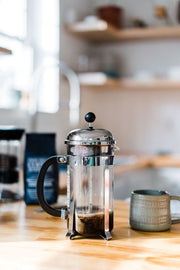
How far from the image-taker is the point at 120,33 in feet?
12.5

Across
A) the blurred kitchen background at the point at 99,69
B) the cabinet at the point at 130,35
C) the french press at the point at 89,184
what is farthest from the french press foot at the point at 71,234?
the cabinet at the point at 130,35

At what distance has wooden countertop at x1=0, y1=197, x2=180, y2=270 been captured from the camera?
883 millimetres

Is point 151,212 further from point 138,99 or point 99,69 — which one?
point 138,99

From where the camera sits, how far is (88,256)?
935 mm

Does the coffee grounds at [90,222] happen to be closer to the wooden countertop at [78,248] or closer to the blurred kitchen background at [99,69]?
the wooden countertop at [78,248]

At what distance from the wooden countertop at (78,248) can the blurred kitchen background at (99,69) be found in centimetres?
165

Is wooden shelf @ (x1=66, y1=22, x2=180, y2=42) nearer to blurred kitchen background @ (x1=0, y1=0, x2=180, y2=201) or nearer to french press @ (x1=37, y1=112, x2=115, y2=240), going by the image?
blurred kitchen background @ (x1=0, y1=0, x2=180, y2=201)

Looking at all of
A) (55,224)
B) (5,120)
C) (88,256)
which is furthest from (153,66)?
(88,256)

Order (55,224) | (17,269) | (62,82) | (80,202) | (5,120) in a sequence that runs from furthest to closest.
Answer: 1. (62,82)
2. (5,120)
3. (55,224)
4. (80,202)
5. (17,269)

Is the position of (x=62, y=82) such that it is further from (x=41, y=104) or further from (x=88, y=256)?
(x=88, y=256)

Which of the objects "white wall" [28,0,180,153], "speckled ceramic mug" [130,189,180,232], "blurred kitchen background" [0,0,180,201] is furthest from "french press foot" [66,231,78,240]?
"white wall" [28,0,180,153]

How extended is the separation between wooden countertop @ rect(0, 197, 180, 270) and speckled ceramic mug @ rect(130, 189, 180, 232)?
0.02 metres

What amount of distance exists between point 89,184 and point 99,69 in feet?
9.53

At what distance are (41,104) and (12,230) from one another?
224 cm
